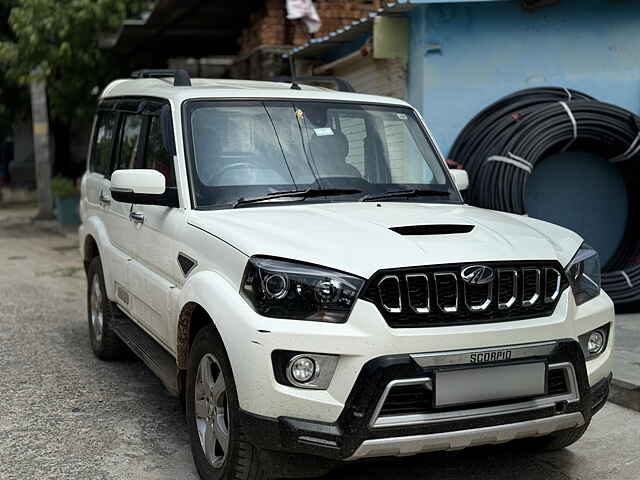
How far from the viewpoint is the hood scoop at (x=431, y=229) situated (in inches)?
145

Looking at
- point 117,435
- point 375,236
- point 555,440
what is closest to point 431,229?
point 375,236

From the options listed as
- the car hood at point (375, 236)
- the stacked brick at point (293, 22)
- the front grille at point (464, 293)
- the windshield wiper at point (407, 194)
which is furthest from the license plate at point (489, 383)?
the stacked brick at point (293, 22)

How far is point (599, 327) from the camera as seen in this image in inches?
149

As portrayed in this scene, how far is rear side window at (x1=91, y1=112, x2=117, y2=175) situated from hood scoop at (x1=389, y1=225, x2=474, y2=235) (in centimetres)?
311

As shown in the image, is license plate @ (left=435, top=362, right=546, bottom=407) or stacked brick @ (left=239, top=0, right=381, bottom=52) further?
stacked brick @ (left=239, top=0, right=381, bottom=52)

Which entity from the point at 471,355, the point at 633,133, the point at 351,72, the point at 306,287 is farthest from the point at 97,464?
the point at 351,72

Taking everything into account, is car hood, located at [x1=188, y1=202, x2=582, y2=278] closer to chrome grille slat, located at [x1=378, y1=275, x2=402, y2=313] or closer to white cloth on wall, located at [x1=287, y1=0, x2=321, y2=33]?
chrome grille slat, located at [x1=378, y1=275, x2=402, y2=313]

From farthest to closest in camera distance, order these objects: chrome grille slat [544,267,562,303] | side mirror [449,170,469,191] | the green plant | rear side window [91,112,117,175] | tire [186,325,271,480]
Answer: the green plant < rear side window [91,112,117,175] < side mirror [449,170,469,191] < chrome grille slat [544,267,562,303] < tire [186,325,271,480]

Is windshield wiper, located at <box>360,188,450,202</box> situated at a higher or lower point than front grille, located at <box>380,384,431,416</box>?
higher

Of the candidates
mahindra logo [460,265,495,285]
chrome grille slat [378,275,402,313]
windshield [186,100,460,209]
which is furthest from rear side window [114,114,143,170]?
mahindra logo [460,265,495,285]

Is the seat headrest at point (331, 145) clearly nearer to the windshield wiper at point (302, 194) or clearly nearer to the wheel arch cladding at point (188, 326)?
the windshield wiper at point (302, 194)

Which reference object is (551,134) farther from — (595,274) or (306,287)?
(306,287)

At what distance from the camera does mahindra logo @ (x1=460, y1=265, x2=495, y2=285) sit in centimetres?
339

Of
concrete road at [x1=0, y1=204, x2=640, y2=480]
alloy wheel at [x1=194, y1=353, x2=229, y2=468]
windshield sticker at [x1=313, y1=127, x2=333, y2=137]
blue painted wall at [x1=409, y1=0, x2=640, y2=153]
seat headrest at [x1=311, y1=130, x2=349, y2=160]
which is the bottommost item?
concrete road at [x1=0, y1=204, x2=640, y2=480]
